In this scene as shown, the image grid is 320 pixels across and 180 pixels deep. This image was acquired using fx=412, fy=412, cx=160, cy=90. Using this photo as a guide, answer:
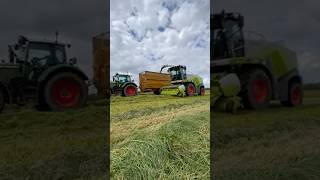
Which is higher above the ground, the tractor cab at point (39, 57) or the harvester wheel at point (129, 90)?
the tractor cab at point (39, 57)

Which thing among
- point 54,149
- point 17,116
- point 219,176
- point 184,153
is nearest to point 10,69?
point 17,116

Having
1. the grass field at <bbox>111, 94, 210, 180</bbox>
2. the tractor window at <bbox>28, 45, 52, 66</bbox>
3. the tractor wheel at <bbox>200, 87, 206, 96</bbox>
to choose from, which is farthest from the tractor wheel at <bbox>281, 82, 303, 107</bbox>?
the tractor window at <bbox>28, 45, 52, 66</bbox>

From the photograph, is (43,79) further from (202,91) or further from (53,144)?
(202,91)

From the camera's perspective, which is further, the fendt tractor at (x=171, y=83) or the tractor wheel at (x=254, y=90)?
the tractor wheel at (x=254, y=90)

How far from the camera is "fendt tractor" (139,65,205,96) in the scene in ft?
10.6

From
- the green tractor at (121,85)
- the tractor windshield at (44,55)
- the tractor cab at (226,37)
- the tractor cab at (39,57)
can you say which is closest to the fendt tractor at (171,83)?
the green tractor at (121,85)

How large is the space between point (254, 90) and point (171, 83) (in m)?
0.86

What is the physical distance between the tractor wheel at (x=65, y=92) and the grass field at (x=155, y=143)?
14.9 inches

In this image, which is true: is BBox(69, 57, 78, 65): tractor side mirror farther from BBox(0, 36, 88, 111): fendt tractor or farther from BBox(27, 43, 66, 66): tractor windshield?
BBox(27, 43, 66, 66): tractor windshield

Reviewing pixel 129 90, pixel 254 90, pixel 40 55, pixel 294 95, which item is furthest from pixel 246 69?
pixel 40 55

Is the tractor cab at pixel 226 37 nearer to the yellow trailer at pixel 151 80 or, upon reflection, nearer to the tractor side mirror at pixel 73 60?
the yellow trailer at pixel 151 80

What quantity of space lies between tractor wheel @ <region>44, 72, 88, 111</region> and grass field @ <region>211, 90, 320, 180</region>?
110 centimetres

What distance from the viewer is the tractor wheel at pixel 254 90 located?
3938 millimetres

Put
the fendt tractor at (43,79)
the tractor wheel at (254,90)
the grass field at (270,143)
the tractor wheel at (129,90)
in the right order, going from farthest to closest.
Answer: the tractor wheel at (254,90), the fendt tractor at (43,79), the tractor wheel at (129,90), the grass field at (270,143)
